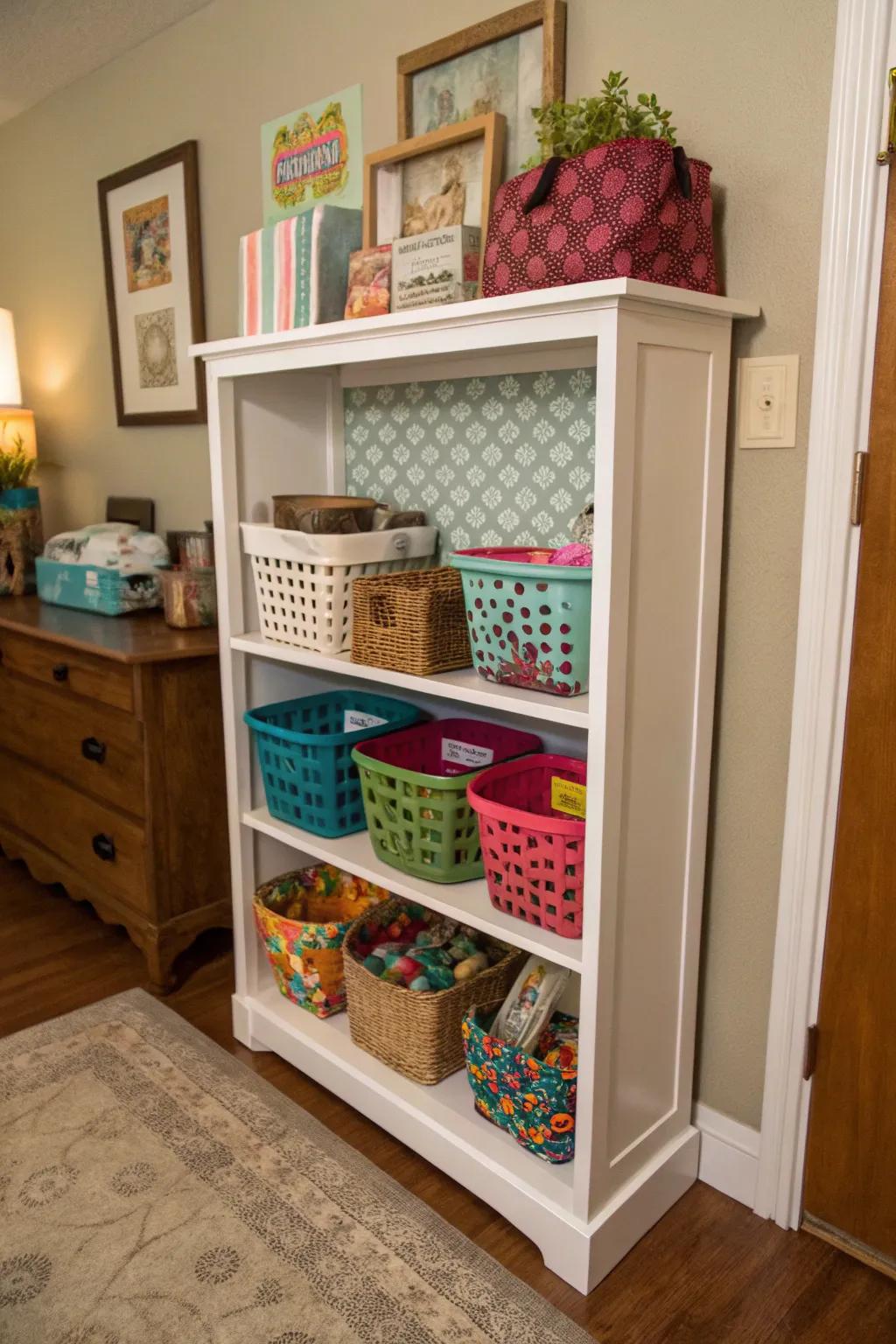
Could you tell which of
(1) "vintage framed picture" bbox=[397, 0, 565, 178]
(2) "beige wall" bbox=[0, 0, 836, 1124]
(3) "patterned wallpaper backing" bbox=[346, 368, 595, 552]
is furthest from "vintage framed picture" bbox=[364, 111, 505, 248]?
(3) "patterned wallpaper backing" bbox=[346, 368, 595, 552]

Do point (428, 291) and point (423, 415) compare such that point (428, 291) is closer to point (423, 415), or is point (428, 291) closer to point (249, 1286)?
point (423, 415)

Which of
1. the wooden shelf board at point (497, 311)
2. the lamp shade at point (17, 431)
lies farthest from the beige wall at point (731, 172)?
the lamp shade at point (17, 431)

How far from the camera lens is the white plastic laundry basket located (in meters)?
1.74

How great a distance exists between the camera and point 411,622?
1.62 metres

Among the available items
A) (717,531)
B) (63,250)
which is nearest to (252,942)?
(717,531)

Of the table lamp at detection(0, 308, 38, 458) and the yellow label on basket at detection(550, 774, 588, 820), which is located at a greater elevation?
the table lamp at detection(0, 308, 38, 458)

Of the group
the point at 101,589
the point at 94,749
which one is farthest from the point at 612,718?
the point at 101,589

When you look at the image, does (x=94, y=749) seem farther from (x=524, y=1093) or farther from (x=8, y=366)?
(x=8, y=366)

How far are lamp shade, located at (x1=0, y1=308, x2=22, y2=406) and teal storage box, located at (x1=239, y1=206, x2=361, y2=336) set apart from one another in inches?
63.2

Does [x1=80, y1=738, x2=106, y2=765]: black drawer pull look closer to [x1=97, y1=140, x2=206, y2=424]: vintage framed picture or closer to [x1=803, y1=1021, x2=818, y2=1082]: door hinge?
[x1=97, y1=140, x2=206, y2=424]: vintage framed picture

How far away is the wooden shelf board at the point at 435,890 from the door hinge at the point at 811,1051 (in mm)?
402

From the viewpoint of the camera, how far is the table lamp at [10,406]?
3.13 metres

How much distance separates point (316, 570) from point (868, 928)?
106 cm

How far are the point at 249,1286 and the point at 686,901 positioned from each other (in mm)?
875
